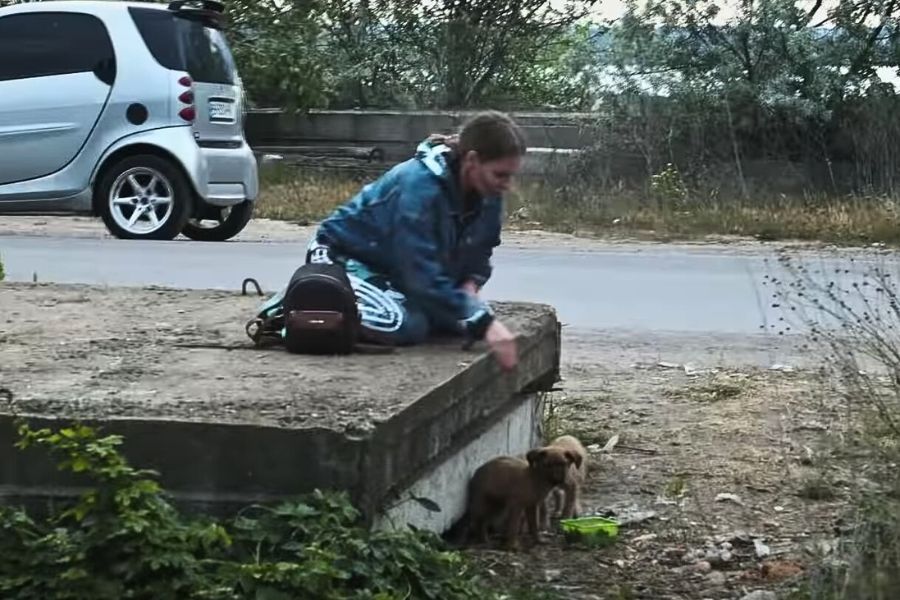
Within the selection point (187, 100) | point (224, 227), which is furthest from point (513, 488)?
point (224, 227)

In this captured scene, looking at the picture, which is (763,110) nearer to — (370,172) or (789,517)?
(370,172)

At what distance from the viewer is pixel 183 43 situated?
42.5 ft

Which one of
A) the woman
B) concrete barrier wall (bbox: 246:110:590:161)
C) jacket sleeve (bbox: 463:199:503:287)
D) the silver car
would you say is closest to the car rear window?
the silver car

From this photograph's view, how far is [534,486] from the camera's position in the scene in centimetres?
488

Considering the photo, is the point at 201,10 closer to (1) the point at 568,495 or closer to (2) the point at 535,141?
(2) the point at 535,141

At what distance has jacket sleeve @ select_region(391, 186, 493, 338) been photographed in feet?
15.7

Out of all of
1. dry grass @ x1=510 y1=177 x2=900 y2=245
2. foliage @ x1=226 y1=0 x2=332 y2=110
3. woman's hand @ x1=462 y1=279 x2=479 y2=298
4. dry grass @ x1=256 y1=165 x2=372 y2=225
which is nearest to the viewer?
woman's hand @ x1=462 y1=279 x2=479 y2=298

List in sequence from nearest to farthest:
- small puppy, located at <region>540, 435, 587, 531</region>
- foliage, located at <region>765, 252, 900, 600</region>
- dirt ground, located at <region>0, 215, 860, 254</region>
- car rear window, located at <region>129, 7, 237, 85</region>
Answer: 1. foliage, located at <region>765, 252, 900, 600</region>
2. small puppy, located at <region>540, 435, 587, 531</region>
3. car rear window, located at <region>129, 7, 237, 85</region>
4. dirt ground, located at <region>0, 215, 860, 254</region>

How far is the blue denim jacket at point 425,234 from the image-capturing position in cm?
481

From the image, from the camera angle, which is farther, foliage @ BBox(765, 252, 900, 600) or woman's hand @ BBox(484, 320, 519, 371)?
woman's hand @ BBox(484, 320, 519, 371)

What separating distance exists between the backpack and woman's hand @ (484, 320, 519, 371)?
1.44 ft

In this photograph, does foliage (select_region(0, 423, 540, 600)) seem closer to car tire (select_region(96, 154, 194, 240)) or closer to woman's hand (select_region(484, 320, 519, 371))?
woman's hand (select_region(484, 320, 519, 371))

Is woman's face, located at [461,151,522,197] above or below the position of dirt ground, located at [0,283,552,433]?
above

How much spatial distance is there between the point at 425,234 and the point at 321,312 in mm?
424
